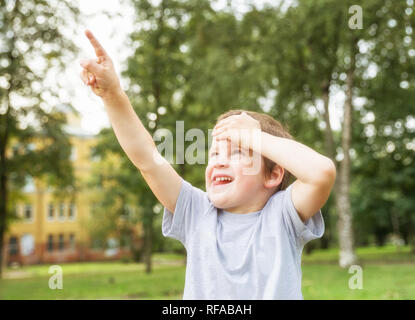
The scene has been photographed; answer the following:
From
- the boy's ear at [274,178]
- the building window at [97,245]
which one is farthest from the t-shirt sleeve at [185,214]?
the building window at [97,245]

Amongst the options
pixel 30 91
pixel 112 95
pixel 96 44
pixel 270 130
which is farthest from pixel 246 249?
A: pixel 30 91

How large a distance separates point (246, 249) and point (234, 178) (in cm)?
30

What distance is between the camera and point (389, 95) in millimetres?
17484

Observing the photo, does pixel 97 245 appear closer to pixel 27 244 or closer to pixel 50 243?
pixel 50 243

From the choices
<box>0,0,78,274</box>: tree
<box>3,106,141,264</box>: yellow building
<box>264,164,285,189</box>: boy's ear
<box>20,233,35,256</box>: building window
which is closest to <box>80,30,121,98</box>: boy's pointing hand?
<box>264,164,285,189</box>: boy's ear

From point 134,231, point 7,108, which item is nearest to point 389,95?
point 7,108

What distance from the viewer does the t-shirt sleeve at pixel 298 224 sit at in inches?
69.5

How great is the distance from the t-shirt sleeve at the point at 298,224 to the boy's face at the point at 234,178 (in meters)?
0.15

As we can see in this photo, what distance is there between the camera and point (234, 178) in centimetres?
189

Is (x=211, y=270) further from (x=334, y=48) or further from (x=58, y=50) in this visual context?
(x=334, y=48)

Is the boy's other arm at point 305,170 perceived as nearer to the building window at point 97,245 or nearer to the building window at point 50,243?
the building window at point 97,245

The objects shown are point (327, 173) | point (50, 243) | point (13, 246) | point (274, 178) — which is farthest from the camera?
point (50, 243)

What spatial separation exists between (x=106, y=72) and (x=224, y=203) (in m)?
0.70

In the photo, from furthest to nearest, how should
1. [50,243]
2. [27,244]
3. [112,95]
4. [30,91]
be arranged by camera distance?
1. [50,243]
2. [27,244]
3. [30,91]
4. [112,95]
